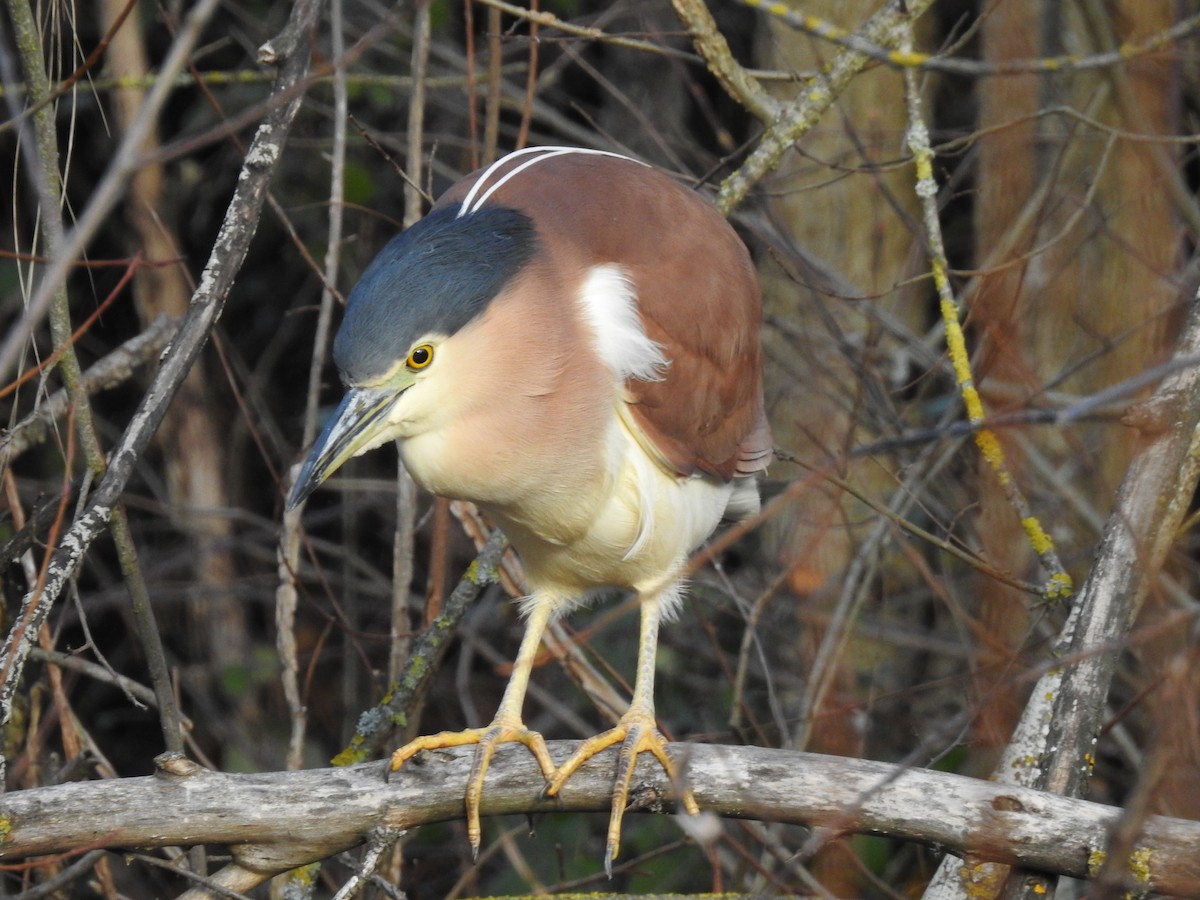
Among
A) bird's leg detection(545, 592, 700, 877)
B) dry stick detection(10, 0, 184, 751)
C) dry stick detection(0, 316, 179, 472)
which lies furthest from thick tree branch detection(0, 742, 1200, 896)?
dry stick detection(0, 316, 179, 472)

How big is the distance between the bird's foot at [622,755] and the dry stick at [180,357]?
892mm

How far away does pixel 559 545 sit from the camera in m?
2.60

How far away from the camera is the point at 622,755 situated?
2.43 metres

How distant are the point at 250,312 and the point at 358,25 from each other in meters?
1.24

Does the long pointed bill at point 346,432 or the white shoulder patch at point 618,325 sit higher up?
the white shoulder patch at point 618,325

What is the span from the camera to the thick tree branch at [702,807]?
6.03 ft

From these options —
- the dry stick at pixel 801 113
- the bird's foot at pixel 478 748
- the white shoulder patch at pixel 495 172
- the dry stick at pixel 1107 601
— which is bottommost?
the bird's foot at pixel 478 748

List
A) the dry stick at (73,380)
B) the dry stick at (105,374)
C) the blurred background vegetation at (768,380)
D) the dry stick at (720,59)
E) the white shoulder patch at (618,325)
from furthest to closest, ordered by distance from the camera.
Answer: the blurred background vegetation at (768,380) → the dry stick at (720,59) → the dry stick at (105,374) → the white shoulder patch at (618,325) → the dry stick at (73,380)

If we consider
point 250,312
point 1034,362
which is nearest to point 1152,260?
point 1034,362

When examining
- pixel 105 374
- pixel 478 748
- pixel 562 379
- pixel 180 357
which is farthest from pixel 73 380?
pixel 478 748

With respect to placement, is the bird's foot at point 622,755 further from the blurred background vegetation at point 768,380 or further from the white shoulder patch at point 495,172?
the white shoulder patch at point 495,172

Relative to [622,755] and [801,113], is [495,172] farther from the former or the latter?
[622,755]

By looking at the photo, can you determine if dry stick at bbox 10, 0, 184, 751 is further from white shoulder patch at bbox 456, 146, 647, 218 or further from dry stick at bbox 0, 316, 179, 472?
white shoulder patch at bbox 456, 146, 647, 218

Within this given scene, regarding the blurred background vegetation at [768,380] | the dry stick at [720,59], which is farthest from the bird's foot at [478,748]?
the dry stick at [720,59]
